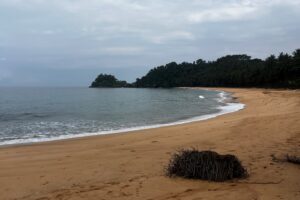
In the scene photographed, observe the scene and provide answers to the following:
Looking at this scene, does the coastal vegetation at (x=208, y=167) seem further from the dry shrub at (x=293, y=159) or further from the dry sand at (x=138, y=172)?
the dry shrub at (x=293, y=159)

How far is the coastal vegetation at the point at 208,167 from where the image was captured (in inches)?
281

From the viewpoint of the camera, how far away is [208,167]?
7.18m

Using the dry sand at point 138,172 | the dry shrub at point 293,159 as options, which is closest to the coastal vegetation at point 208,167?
the dry sand at point 138,172

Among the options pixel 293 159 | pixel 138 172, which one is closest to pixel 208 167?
pixel 138 172

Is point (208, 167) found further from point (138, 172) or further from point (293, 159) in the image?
point (293, 159)

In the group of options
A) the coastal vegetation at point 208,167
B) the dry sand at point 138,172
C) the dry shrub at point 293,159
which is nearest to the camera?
the dry sand at point 138,172

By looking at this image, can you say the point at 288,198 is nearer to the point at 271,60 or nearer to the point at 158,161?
the point at 158,161

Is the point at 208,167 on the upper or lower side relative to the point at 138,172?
upper

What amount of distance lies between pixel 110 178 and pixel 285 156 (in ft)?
14.3

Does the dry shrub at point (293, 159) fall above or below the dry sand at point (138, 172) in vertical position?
above

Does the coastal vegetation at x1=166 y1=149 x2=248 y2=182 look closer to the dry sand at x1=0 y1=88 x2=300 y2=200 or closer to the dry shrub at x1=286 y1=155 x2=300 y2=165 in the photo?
the dry sand at x1=0 y1=88 x2=300 y2=200

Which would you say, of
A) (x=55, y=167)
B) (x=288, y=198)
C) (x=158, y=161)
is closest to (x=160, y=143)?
(x=158, y=161)

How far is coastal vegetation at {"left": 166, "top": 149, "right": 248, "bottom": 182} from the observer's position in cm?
712

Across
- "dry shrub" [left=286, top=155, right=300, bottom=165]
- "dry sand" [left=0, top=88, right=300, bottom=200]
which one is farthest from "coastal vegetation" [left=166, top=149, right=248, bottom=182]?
"dry shrub" [left=286, top=155, right=300, bottom=165]
